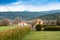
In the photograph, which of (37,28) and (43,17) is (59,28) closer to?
(37,28)

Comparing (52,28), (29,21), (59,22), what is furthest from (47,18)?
(52,28)

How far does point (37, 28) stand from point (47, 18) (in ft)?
97.5

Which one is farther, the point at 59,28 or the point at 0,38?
the point at 59,28

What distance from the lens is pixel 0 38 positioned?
6742 mm

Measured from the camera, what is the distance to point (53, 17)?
6044cm

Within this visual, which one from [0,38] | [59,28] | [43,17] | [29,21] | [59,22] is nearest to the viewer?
[0,38]

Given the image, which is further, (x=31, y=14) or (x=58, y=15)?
(x=58, y=15)

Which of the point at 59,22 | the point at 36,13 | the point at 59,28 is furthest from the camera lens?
the point at 36,13

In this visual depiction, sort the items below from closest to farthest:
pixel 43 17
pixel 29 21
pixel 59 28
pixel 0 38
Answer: pixel 0 38, pixel 59 28, pixel 29 21, pixel 43 17

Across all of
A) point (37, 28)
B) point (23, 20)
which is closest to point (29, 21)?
point (23, 20)

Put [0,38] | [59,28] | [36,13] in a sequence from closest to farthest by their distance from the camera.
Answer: [0,38]
[59,28]
[36,13]

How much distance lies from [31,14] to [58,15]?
46.9 ft

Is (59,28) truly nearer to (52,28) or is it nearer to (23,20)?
(52,28)

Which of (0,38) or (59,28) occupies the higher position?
(0,38)
